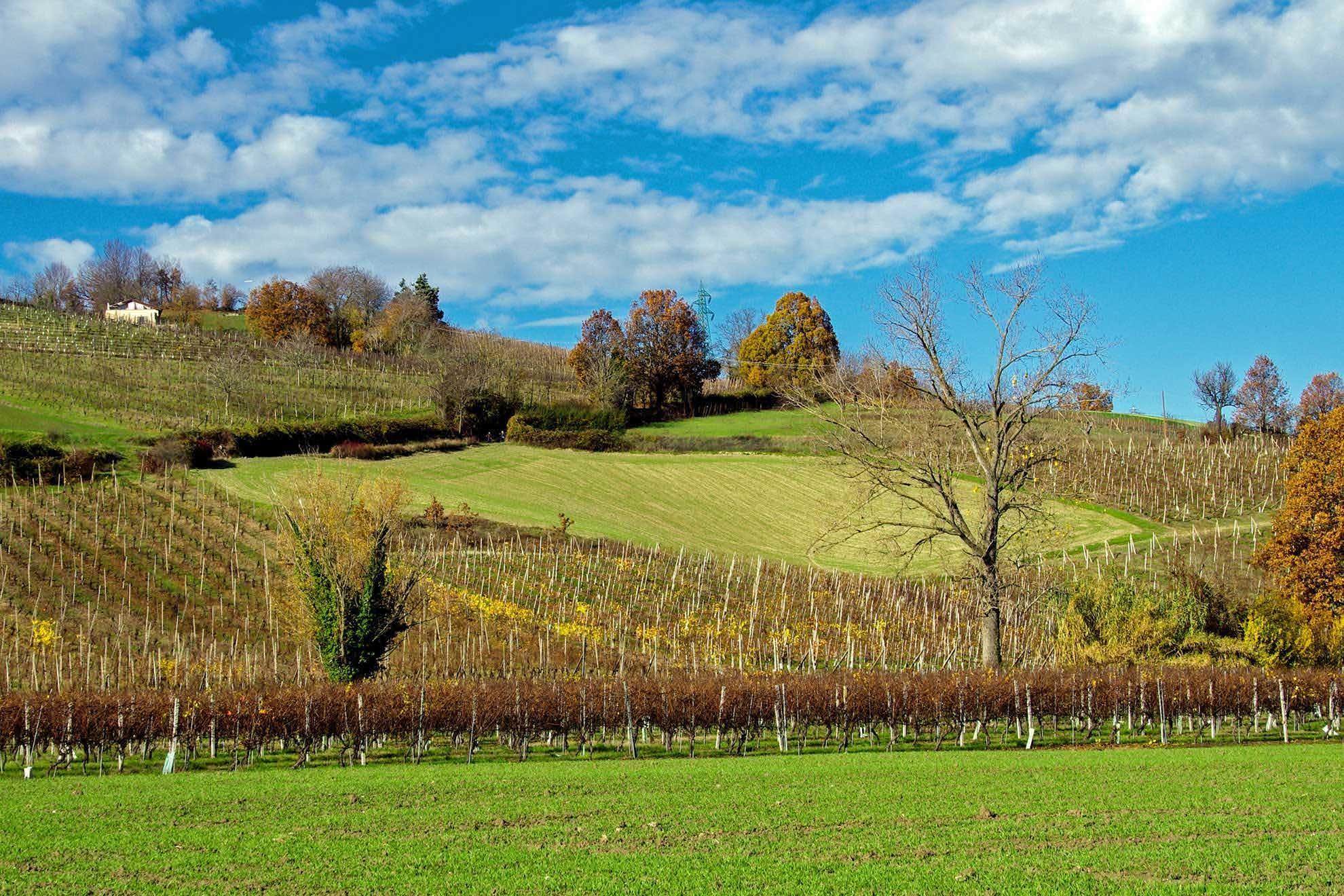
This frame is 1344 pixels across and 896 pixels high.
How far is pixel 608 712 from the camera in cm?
2292

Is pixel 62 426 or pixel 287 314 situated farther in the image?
pixel 287 314

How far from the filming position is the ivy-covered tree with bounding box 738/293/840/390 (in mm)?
95750

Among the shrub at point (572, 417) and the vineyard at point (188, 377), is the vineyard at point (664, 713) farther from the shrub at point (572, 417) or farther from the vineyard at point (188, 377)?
the shrub at point (572, 417)

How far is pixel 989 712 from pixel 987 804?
10.1m

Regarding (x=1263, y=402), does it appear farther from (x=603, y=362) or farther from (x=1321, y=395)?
(x=603, y=362)

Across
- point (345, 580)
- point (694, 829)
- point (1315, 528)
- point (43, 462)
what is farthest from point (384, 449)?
point (694, 829)

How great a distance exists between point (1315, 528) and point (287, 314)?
95.0 m

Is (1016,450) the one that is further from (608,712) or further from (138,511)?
(138,511)

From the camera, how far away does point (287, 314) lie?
106375 millimetres

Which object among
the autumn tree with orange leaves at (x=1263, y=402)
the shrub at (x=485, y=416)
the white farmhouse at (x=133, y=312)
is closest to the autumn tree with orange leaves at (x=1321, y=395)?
the autumn tree with orange leaves at (x=1263, y=402)

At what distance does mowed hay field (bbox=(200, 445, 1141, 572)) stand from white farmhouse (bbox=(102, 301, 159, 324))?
7093 centimetres

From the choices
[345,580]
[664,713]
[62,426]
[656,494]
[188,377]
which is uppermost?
[188,377]

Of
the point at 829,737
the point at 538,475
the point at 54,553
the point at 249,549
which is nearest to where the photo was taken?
the point at 829,737

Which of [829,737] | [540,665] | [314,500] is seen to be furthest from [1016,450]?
[314,500]
